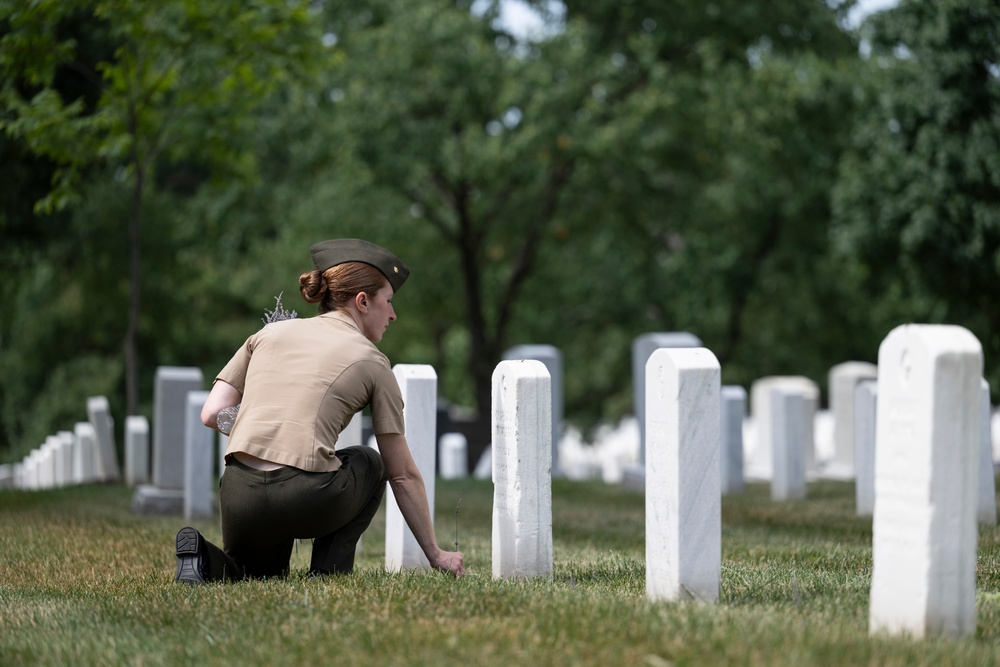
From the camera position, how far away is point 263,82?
12766mm

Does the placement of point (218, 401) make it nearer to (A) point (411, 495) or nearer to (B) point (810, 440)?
(A) point (411, 495)

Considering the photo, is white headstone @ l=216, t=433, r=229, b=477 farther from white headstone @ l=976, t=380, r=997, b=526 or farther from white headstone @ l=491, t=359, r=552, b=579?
white headstone @ l=976, t=380, r=997, b=526

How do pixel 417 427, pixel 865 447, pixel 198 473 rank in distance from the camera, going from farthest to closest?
pixel 198 473 < pixel 865 447 < pixel 417 427

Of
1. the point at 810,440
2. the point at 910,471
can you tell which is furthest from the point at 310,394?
the point at 810,440

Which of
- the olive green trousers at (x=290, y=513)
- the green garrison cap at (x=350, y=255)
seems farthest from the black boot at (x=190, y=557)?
the green garrison cap at (x=350, y=255)

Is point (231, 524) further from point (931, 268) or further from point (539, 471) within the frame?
point (931, 268)

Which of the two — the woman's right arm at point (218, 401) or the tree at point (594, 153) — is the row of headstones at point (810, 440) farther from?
the tree at point (594, 153)

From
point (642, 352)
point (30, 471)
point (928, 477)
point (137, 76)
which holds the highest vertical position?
point (137, 76)

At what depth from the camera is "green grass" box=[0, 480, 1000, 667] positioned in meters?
3.70

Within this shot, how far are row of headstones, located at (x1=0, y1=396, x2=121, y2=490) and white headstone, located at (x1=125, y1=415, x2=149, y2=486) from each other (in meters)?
0.72

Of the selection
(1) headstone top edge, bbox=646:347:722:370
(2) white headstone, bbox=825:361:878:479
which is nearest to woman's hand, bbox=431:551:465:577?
(1) headstone top edge, bbox=646:347:722:370

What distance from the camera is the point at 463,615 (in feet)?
14.2

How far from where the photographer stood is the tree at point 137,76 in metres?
11.0

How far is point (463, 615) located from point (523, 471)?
3.86ft
